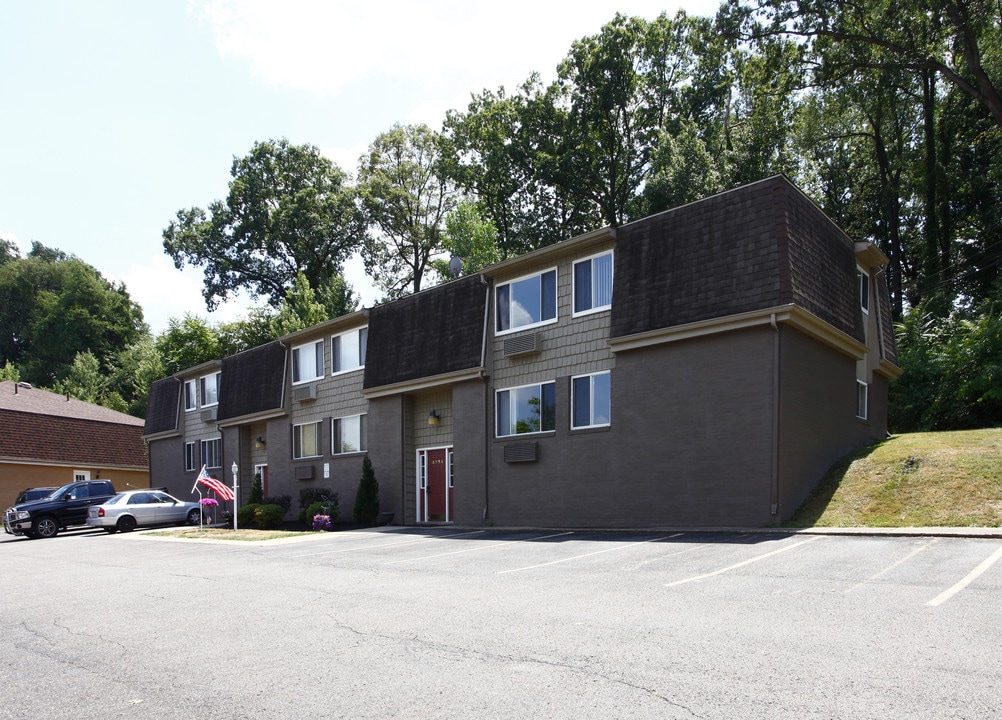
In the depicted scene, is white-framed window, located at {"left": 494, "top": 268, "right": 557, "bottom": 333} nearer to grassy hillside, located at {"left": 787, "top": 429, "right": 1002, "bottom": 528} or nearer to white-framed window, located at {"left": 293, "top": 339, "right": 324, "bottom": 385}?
grassy hillside, located at {"left": 787, "top": 429, "right": 1002, "bottom": 528}

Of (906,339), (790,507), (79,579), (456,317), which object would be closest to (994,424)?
(906,339)

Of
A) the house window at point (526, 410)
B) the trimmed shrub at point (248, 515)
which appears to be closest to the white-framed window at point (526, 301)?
the house window at point (526, 410)

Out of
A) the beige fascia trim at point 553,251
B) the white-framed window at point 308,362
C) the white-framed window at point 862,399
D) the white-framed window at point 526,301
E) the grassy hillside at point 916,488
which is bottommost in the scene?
the grassy hillside at point 916,488

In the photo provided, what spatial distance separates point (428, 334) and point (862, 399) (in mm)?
12062

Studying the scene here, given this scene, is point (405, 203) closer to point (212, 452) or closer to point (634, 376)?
point (212, 452)

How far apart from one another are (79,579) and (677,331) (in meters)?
12.1

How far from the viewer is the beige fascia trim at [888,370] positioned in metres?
→ 22.4

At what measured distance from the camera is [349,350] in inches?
1080

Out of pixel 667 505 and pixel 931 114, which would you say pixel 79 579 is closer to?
pixel 667 505

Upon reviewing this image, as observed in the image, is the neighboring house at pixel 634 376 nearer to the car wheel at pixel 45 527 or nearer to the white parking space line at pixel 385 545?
A: the white parking space line at pixel 385 545

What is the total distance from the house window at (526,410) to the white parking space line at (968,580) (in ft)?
34.7

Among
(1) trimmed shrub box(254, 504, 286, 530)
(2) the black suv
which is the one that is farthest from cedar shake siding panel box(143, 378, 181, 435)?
(1) trimmed shrub box(254, 504, 286, 530)

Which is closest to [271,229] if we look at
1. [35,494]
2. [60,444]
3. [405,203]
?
[405,203]

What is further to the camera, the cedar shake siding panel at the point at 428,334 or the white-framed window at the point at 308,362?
the white-framed window at the point at 308,362
